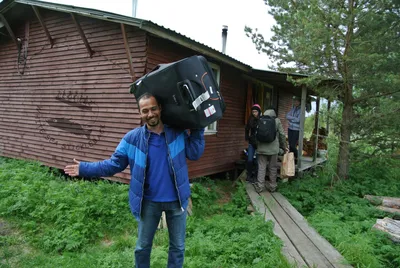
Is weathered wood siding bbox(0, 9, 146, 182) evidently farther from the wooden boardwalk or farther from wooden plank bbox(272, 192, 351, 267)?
wooden plank bbox(272, 192, 351, 267)

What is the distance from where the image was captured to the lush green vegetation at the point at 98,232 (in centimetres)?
368

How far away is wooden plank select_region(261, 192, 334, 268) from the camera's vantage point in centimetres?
363

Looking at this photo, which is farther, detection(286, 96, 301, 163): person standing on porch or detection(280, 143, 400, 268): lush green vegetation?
detection(286, 96, 301, 163): person standing on porch

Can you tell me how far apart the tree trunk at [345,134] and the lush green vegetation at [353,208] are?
0.31 m

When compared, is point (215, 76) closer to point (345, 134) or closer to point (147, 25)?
point (147, 25)

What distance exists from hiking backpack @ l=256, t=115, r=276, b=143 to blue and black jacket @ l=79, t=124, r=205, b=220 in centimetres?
396

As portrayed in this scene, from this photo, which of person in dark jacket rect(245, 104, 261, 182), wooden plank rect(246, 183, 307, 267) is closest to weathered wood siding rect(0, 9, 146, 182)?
person in dark jacket rect(245, 104, 261, 182)

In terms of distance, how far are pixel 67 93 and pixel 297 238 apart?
21.3 feet

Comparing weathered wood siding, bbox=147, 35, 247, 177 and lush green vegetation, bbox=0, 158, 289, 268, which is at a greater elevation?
weathered wood siding, bbox=147, 35, 247, 177

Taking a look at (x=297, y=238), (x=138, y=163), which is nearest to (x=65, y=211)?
(x=138, y=163)

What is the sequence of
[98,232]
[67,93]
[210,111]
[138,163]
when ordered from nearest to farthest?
1. [138,163]
2. [210,111]
3. [98,232]
4. [67,93]

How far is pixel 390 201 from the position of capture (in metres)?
6.12

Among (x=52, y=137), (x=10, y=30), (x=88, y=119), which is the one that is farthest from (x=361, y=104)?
(x=10, y=30)

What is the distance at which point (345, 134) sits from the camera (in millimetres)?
7832
